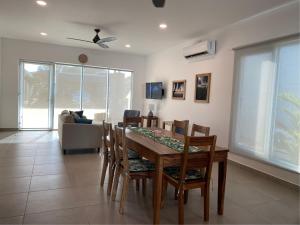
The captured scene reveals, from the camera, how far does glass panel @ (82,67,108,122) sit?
796 cm

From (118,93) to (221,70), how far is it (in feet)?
14.8

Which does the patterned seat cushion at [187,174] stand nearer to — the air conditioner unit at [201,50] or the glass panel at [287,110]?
the glass panel at [287,110]

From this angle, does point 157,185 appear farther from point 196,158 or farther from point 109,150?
point 109,150

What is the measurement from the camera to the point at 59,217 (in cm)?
235

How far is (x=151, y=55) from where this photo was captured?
8.22 m

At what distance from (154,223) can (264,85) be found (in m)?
3.04

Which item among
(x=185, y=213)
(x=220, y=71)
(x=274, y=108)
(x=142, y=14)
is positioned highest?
(x=142, y=14)

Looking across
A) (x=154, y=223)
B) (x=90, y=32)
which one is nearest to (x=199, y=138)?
(x=154, y=223)

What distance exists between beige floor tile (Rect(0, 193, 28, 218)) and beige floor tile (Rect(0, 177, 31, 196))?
0.13 meters

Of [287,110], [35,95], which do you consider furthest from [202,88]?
[35,95]

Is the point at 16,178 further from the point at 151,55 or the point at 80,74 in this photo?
the point at 151,55

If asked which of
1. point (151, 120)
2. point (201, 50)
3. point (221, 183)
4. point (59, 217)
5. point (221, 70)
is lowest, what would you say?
point (59, 217)

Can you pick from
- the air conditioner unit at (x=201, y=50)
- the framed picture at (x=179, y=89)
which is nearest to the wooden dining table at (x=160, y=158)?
the air conditioner unit at (x=201, y=50)

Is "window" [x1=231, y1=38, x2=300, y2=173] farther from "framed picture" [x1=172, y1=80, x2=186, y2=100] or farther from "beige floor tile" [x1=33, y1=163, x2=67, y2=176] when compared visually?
"beige floor tile" [x1=33, y1=163, x2=67, y2=176]
